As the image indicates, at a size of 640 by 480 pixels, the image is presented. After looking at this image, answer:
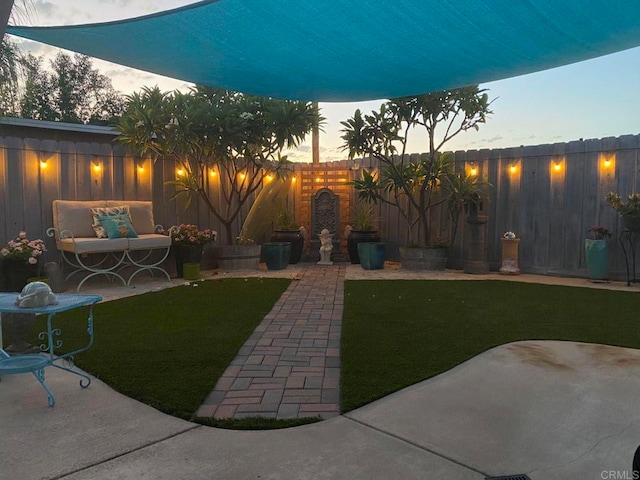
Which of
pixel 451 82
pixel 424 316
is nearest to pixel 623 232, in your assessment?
pixel 424 316

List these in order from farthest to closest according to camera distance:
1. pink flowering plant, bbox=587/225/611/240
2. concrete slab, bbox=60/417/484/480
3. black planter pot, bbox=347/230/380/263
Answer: black planter pot, bbox=347/230/380/263
pink flowering plant, bbox=587/225/611/240
concrete slab, bbox=60/417/484/480

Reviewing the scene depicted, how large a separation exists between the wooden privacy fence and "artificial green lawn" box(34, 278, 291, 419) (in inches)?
79.3

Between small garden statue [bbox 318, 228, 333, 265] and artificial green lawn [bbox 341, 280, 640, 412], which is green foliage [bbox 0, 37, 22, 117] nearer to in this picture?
artificial green lawn [bbox 341, 280, 640, 412]

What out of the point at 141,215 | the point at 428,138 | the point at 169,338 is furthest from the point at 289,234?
the point at 169,338

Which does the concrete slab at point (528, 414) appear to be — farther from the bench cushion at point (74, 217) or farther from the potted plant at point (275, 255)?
the potted plant at point (275, 255)

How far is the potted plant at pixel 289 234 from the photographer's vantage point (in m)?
8.41

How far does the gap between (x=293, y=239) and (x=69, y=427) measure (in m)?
6.49

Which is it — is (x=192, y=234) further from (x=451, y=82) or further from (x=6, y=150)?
(x=451, y=82)

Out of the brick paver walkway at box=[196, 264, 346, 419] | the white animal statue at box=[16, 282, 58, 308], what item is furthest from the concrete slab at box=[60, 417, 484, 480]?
the white animal statue at box=[16, 282, 58, 308]

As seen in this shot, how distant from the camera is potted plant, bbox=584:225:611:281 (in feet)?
20.6

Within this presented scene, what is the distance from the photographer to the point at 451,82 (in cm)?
346

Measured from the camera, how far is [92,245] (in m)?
5.46

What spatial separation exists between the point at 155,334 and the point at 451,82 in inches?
116

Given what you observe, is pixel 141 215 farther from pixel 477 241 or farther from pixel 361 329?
pixel 477 241
